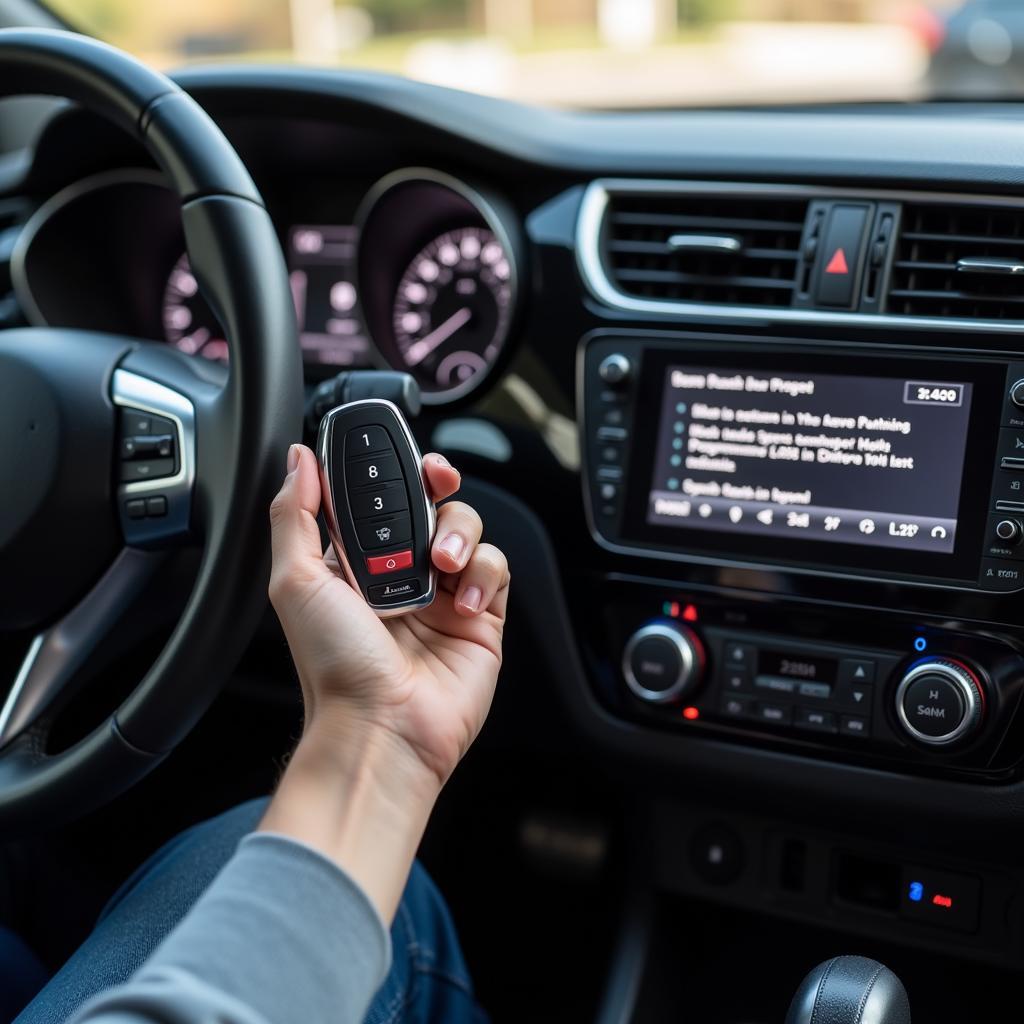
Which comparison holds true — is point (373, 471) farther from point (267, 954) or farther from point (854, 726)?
point (854, 726)

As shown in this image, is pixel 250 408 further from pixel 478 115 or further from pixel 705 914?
pixel 705 914

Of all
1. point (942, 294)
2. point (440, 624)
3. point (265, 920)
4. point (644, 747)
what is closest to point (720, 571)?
point (644, 747)

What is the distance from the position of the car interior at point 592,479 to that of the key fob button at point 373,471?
1.8 inches

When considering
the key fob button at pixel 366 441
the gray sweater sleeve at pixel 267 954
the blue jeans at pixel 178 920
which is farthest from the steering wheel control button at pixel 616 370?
the gray sweater sleeve at pixel 267 954

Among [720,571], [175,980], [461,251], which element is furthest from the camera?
[461,251]

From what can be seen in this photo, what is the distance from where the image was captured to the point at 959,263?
1.30m

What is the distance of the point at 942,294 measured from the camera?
1.31 m

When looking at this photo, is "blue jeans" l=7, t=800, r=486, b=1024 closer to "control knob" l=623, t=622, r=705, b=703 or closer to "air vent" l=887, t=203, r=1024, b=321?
"control knob" l=623, t=622, r=705, b=703

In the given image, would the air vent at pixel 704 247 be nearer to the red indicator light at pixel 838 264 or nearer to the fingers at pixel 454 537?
the red indicator light at pixel 838 264

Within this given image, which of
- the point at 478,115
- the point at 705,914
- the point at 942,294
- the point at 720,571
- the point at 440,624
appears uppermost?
the point at 478,115

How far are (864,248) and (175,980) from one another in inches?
41.1

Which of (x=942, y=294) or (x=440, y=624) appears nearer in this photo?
(x=440, y=624)

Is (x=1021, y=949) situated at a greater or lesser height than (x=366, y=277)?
lesser

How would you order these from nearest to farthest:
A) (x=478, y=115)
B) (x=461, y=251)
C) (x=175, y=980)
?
(x=175, y=980) → (x=478, y=115) → (x=461, y=251)
